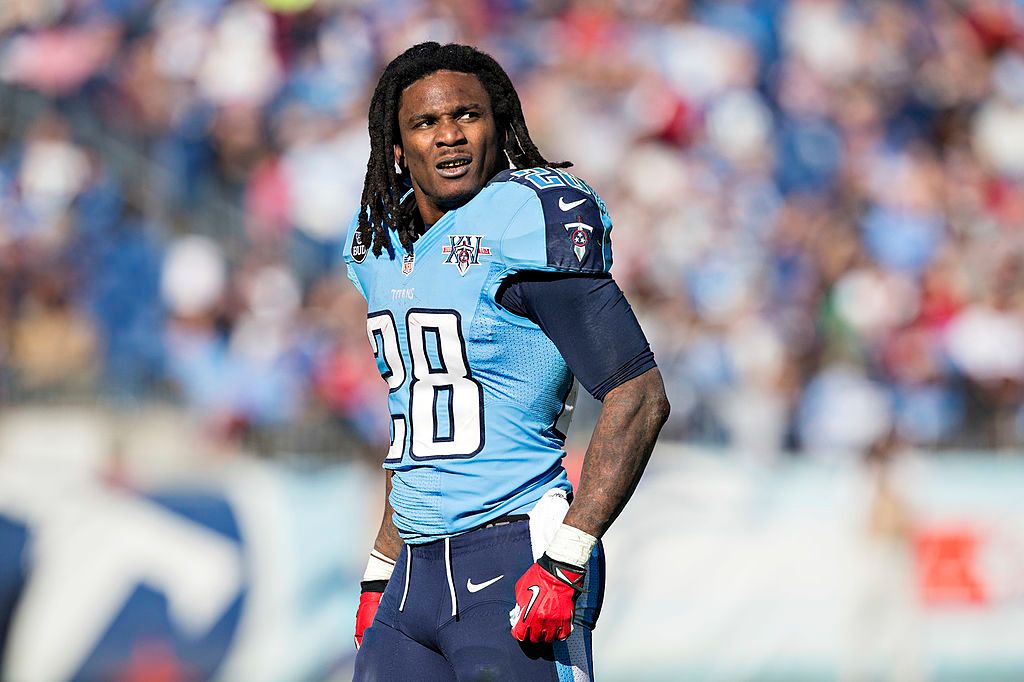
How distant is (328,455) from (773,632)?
312 cm

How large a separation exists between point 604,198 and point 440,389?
8.23m

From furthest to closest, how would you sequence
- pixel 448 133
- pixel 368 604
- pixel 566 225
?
pixel 368 604 → pixel 448 133 → pixel 566 225

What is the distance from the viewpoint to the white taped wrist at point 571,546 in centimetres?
321

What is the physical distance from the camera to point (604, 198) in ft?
38.0

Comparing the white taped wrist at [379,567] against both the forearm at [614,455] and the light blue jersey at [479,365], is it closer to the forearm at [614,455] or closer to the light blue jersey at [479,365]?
the light blue jersey at [479,365]

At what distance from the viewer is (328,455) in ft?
29.6

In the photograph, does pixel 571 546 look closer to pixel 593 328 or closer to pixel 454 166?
pixel 593 328

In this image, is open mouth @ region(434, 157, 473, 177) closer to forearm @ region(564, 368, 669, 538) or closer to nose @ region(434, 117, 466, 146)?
nose @ region(434, 117, 466, 146)

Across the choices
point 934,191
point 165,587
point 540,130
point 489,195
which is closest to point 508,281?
point 489,195

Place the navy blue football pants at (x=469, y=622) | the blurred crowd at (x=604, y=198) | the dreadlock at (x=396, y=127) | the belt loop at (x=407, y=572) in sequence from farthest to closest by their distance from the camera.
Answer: the blurred crowd at (x=604, y=198)
the dreadlock at (x=396, y=127)
the belt loop at (x=407, y=572)
the navy blue football pants at (x=469, y=622)

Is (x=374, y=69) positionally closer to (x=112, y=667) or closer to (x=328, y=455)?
(x=328, y=455)

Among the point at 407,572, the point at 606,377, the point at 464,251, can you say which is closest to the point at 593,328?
the point at 606,377

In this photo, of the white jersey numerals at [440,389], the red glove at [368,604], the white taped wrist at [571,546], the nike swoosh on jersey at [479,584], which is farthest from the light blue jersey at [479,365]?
the red glove at [368,604]

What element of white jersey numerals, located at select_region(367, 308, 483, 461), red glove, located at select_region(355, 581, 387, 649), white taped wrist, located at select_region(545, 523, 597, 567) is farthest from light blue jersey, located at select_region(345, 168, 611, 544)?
red glove, located at select_region(355, 581, 387, 649)
